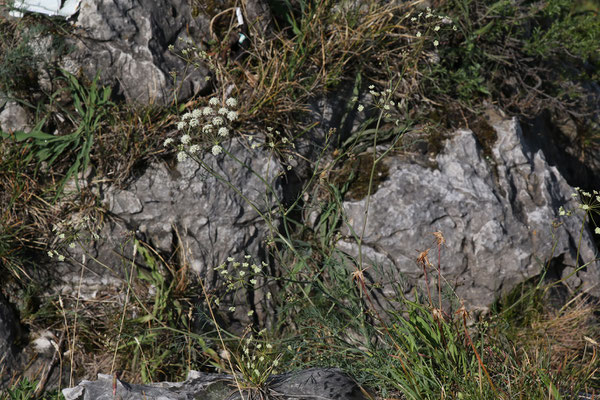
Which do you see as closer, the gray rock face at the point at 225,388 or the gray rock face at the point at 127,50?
the gray rock face at the point at 225,388

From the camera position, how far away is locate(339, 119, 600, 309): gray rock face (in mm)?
3406

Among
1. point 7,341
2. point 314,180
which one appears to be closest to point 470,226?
point 314,180

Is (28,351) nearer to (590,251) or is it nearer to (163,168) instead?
Result: (163,168)

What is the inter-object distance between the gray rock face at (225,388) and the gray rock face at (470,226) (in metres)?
0.95

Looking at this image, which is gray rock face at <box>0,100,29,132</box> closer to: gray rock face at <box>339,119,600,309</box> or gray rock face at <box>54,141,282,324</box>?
gray rock face at <box>54,141,282,324</box>

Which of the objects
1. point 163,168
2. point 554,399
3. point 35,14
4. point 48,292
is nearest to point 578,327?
point 554,399

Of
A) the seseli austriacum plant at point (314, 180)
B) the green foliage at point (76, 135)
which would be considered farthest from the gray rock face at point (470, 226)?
the green foliage at point (76, 135)

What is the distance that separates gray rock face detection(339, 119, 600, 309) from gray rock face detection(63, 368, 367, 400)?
3.12ft

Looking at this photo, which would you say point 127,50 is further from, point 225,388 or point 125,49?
point 225,388

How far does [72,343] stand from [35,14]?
2221 mm

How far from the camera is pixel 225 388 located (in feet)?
8.75

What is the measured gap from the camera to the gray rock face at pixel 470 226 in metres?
3.41

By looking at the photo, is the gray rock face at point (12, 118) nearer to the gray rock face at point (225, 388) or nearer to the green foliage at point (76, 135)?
the green foliage at point (76, 135)

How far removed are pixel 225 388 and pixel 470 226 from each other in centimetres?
189
